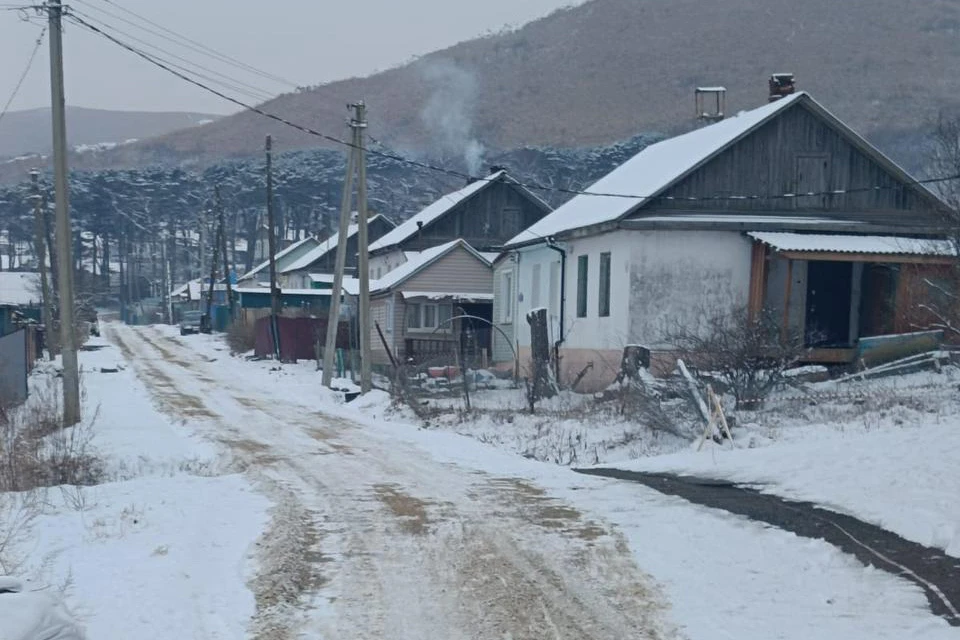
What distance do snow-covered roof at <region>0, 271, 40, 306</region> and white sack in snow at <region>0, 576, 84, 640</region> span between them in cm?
4002

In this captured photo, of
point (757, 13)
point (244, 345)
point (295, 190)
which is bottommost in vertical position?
point (244, 345)

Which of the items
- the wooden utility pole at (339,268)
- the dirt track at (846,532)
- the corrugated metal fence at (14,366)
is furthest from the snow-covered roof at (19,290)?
the dirt track at (846,532)

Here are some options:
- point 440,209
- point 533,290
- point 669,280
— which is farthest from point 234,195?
point 669,280

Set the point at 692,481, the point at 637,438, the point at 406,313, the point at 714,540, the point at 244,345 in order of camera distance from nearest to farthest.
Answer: the point at 714,540 → the point at 692,481 → the point at 637,438 → the point at 406,313 → the point at 244,345

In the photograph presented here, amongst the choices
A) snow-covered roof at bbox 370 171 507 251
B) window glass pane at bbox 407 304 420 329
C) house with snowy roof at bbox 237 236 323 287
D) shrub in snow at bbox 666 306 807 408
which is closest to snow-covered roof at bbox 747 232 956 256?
shrub in snow at bbox 666 306 807 408

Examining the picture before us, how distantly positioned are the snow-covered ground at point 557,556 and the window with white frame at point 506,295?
2086 cm

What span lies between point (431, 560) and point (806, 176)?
69.7 ft

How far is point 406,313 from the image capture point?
4091cm

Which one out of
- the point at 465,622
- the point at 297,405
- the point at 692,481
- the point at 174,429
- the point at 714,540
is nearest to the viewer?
the point at 465,622

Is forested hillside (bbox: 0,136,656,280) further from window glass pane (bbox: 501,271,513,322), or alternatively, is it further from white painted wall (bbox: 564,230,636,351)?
white painted wall (bbox: 564,230,636,351)

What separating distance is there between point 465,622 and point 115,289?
115521 millimetres

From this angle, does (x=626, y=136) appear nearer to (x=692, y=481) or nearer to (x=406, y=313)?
(x=406, y=313)

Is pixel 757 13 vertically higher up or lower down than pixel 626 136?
higher up

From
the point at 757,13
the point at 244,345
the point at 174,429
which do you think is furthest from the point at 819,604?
the point at 757,13
